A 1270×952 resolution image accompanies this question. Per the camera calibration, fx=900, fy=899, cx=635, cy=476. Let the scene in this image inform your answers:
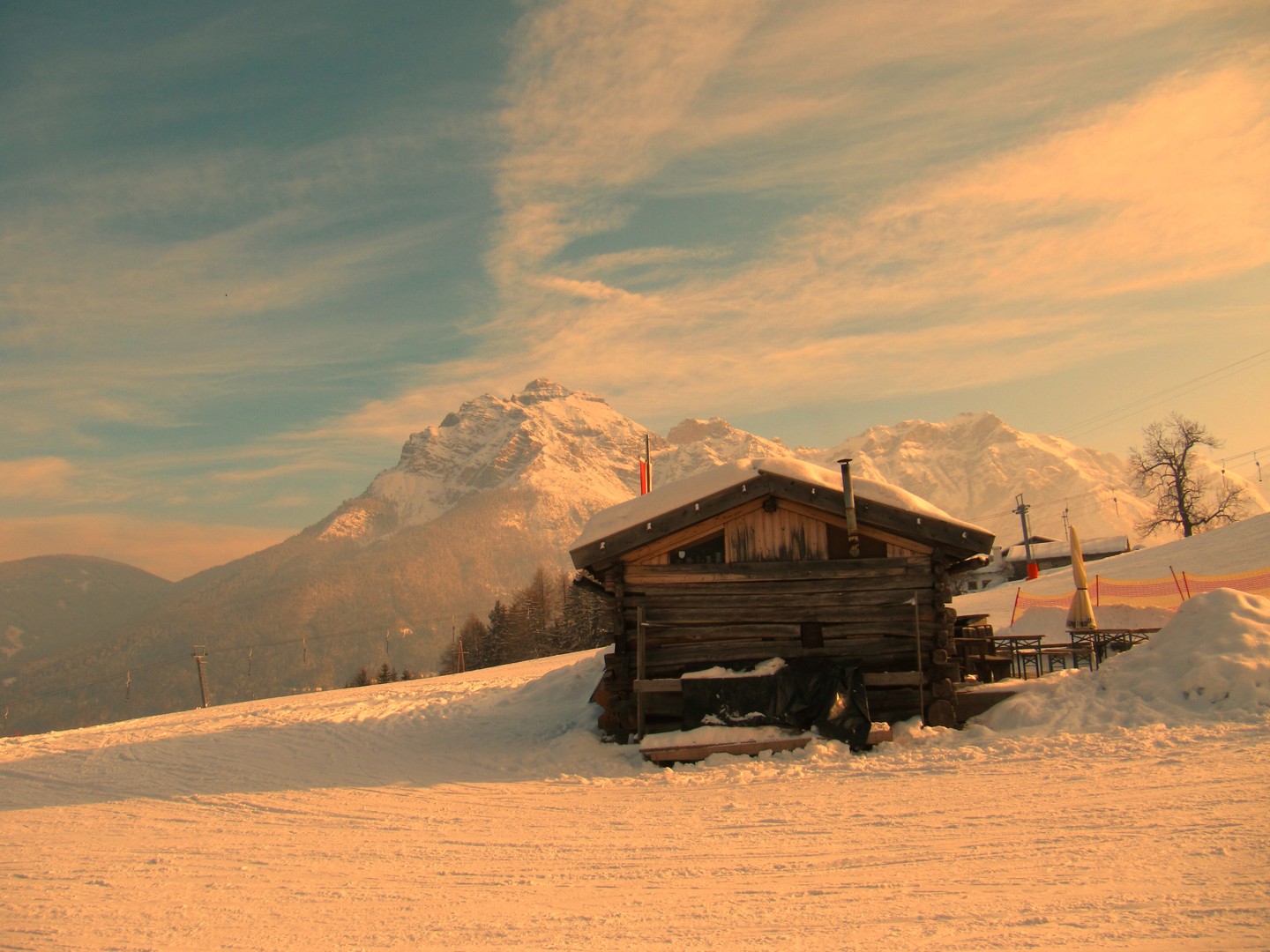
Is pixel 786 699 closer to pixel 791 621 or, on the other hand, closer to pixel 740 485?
pixel 791 621

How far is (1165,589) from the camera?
27.0 metres

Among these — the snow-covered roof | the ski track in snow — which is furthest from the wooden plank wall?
the ski track in snow

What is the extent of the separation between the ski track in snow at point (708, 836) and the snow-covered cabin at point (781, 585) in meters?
1.01

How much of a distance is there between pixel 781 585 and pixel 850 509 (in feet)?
5.12

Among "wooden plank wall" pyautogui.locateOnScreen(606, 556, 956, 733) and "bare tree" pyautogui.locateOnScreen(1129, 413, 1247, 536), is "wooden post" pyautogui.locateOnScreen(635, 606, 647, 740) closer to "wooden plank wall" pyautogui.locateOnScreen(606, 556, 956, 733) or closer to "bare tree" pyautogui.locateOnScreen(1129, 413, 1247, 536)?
"wooden plank wall" pyautogui.locateOnScreen(606, 556, 956, 733)

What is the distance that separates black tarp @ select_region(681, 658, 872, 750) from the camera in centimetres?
1259

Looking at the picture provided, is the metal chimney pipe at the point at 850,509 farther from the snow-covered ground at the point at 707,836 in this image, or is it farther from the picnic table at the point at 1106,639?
the picnic table at the point at 1106,639

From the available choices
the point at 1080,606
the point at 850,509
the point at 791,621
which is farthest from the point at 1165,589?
the point at 791,621

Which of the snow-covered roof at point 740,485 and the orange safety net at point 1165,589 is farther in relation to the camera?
the orange safety net at point 1165,589

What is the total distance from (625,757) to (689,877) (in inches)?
234

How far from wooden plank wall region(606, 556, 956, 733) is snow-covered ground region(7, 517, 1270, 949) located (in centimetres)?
99

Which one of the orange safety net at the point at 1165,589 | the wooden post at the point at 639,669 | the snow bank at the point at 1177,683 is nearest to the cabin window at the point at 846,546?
the snow bank at the point at 1177,683

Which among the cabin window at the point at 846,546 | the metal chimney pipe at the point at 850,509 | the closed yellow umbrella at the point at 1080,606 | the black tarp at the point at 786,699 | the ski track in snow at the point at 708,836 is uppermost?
the metal chimney pipe at the point at 850,509

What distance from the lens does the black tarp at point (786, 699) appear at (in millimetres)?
12586
